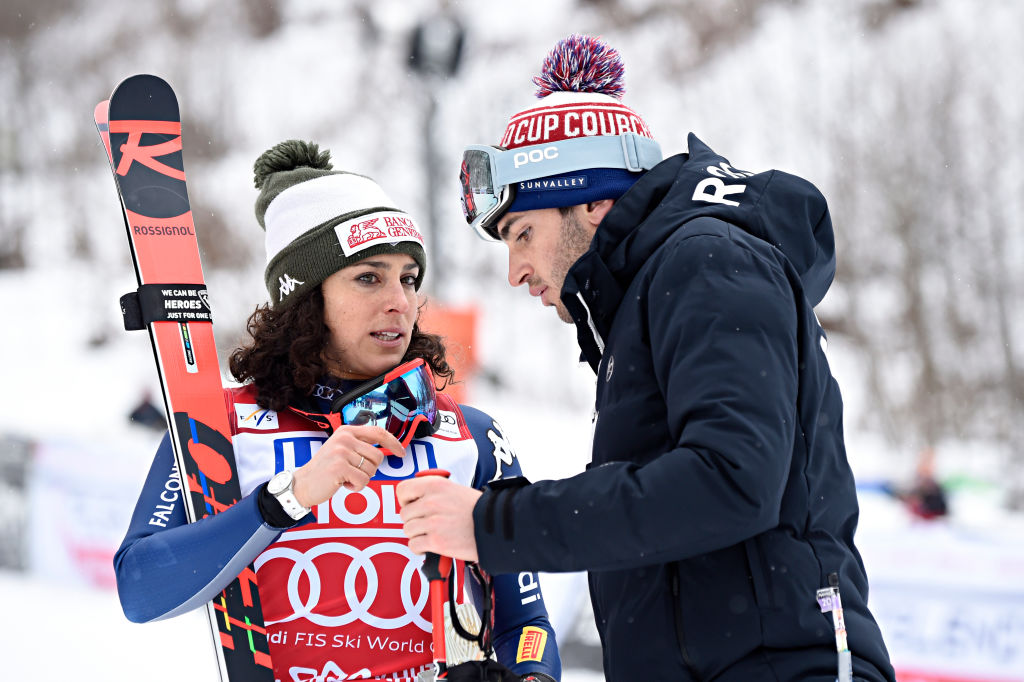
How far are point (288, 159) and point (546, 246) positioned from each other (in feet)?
3.17

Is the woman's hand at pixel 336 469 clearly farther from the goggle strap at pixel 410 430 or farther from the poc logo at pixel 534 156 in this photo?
the poc logo at pixel 534 156

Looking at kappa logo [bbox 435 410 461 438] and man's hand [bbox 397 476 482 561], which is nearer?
man's hand [bbox 397 476 482 561]

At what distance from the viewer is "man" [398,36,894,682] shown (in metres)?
1.39

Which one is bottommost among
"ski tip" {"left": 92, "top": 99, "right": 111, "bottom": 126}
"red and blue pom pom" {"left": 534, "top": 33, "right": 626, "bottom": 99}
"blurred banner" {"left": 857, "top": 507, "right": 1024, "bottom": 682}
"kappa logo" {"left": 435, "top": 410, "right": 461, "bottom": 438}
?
"blurred banner" {"left": 857, "top": 507, "right": 1024, "bottom": 682}

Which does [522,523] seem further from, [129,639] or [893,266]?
[893,266]

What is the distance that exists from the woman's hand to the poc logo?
67 cm

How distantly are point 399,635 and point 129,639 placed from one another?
4602 millimetres

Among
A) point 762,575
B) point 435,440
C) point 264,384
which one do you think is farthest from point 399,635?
point 762,575

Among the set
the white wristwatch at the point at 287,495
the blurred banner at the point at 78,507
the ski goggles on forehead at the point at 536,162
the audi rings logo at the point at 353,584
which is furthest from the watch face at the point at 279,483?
the blurred banner at the point at 78,507

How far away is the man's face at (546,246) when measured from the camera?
1.95 meters

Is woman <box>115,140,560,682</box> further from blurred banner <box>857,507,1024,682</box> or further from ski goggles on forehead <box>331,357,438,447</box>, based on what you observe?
blurred banner <box>857,507,1024,682</box>

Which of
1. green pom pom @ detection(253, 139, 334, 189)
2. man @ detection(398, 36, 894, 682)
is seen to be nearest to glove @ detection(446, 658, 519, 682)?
man @ detection(398, 36, 894, 682)

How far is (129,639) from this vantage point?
19.8 feet

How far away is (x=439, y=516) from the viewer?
1577 millimetres
